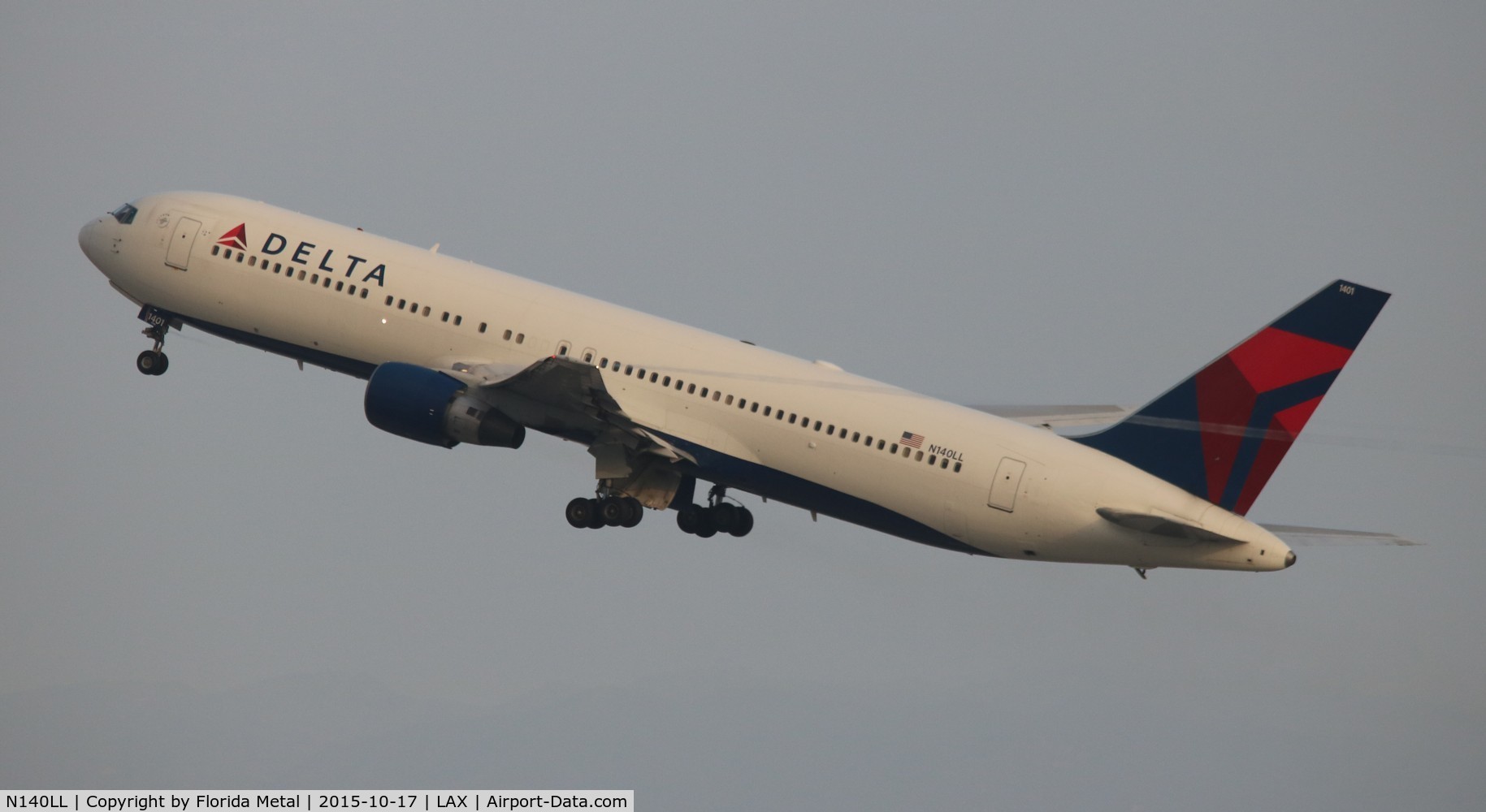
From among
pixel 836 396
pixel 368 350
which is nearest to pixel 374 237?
pixel 368 350

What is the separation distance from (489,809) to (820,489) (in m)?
11.6

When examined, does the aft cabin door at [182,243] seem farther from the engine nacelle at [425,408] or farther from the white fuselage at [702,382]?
the engine nacelle at [425,408]

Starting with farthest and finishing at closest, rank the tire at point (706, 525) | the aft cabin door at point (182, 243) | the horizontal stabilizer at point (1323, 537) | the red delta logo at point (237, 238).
Result: the tire at point (706, 525), the aft cabin door at point (182, 243), the red delta logo at point (237, 238), the horizontal stabilizer at point (1323, 537)

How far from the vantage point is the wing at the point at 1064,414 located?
50719mm

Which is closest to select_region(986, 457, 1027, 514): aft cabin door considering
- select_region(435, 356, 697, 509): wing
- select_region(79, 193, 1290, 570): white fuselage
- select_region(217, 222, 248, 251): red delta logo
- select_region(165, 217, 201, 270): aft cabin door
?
select_region(79, 193, 1290, 570): white fuselage

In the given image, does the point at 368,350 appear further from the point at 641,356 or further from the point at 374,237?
the point at 641,356

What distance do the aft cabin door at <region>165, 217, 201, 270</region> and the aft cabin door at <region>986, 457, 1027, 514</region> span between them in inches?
878

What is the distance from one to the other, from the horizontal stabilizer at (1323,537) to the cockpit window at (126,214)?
1218 inches

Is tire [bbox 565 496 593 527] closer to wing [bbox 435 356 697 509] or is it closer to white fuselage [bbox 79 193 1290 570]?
wing [bbox 435 356 697 509]

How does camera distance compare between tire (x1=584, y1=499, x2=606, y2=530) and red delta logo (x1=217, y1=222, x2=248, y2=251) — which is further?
red delta logo (x1=217, y1=222, x2=248, y2=251)

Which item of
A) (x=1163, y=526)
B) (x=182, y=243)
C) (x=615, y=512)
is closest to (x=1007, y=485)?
(x=1163, y=526)

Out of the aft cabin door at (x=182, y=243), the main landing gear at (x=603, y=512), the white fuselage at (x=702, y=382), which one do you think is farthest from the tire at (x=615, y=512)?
the aft cabin door at (x=182, y=243)

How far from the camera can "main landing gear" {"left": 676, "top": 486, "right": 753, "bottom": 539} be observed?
49.6 meters

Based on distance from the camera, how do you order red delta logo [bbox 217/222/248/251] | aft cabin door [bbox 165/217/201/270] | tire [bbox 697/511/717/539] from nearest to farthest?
red delta logo [bbox 217/222/248/251]
aft cabin door [bbox 165/217/201/270]
tire [bbox 697/511/717/539]
